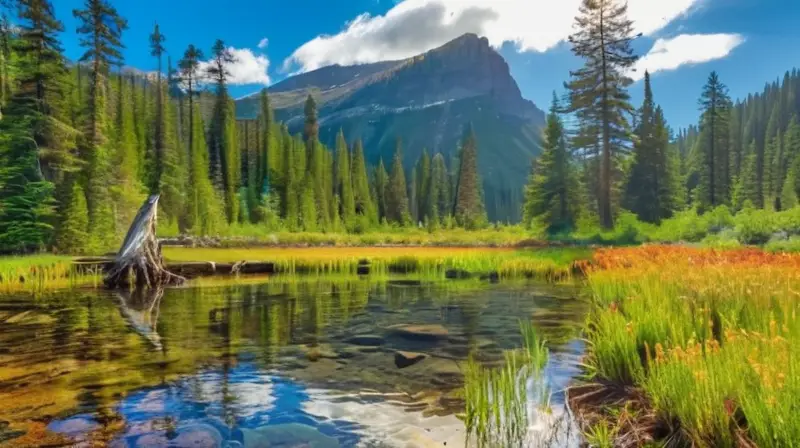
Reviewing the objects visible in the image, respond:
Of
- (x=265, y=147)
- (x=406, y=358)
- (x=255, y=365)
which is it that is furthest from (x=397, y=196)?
(x=255, y=365)

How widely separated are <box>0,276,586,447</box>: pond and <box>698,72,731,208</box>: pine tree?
199 ft

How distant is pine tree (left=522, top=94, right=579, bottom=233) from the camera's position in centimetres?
4322

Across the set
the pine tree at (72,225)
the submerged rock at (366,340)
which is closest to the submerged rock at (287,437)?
the submerged rock at (366,340)

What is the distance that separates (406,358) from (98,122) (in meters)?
37.2

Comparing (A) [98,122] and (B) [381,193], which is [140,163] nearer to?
(A) [98,122]

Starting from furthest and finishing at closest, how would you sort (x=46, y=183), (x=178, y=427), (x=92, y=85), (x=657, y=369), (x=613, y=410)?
(x=92, y=85) < (x=46, y=183) < (x=178, y=427) < (x=613, y=410) < (x=657, y=369)

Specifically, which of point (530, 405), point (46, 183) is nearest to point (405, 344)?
point (530, 405)

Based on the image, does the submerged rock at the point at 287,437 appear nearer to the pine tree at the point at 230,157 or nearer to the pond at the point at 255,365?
the pond at the point at 255,365

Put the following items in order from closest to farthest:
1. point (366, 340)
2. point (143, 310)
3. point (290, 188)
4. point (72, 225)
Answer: point (366, 340), point (143, 310), point (72, 225), point (290, 188)

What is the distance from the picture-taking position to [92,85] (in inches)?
1523

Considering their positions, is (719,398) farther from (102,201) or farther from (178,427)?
(102,201)

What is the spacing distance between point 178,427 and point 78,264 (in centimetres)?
2162

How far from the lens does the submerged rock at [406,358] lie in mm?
8759

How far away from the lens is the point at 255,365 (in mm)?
8695
